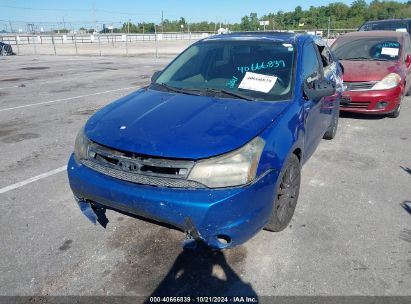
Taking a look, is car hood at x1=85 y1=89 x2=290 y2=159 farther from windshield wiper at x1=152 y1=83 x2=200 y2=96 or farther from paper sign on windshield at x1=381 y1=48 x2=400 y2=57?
paper sign on windshield at x1=381 y1=48 x2=400 y2=57

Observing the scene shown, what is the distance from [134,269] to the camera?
278cm

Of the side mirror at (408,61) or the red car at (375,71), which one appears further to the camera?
the side mirror at (408,61)

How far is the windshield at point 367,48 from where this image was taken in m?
7.44

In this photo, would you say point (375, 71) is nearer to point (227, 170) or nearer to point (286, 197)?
point (286, 197)

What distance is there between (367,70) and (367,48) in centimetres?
126

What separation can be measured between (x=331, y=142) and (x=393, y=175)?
1.44 metres

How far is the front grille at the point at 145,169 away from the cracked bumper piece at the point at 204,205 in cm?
4

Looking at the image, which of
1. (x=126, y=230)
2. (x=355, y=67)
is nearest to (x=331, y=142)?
(x=355, y=67)

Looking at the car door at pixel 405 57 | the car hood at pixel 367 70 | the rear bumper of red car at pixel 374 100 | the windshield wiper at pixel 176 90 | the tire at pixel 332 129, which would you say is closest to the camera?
the windshield wiper at pixel 176 90

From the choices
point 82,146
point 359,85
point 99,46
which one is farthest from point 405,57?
point 99,46

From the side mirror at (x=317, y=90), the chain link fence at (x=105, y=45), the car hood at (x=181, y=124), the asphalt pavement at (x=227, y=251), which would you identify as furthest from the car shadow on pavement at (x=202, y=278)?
the chain link fence at (x=105, y=45)

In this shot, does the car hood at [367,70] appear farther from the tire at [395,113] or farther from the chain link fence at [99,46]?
the chain link fence at [99,46]

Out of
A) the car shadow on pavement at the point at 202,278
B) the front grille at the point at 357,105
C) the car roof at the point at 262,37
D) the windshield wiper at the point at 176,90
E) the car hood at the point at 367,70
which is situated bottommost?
the car shadow on pavement at the point at 202,278

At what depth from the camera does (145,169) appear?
101 inches
